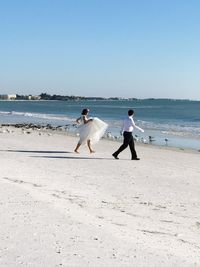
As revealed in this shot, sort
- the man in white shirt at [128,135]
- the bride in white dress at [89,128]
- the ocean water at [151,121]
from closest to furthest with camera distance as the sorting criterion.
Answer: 1. the man in white shirt at [128,135]
2. the bride in white dress at [89,128]
3. the ocean water at [151,121]

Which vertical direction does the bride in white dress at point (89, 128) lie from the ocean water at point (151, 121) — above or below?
above

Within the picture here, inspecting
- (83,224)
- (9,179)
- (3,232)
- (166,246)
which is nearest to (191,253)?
(166,246)

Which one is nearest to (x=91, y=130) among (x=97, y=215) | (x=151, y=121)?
(x=97, y=215)

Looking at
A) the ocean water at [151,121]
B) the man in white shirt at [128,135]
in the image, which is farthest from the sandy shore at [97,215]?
the ocean water at [151,121]

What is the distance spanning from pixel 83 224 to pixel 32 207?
114 centimetres

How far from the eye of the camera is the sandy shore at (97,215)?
20.4ft

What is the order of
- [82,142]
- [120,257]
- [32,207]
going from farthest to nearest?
[82,142] < [32,207] < [120,257]

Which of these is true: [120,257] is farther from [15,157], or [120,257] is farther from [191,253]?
[15,157]

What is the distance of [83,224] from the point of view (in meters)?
7.44

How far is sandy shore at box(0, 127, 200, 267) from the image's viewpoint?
6219mm

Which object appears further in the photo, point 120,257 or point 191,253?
point 191,253

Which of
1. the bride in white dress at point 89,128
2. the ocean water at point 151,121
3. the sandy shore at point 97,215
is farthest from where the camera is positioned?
the ocean water at point 151,121

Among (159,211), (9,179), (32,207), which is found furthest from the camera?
(9,179)

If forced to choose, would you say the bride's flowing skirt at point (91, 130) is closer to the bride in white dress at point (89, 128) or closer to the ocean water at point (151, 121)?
the bride in white dress at point (89, 128)
